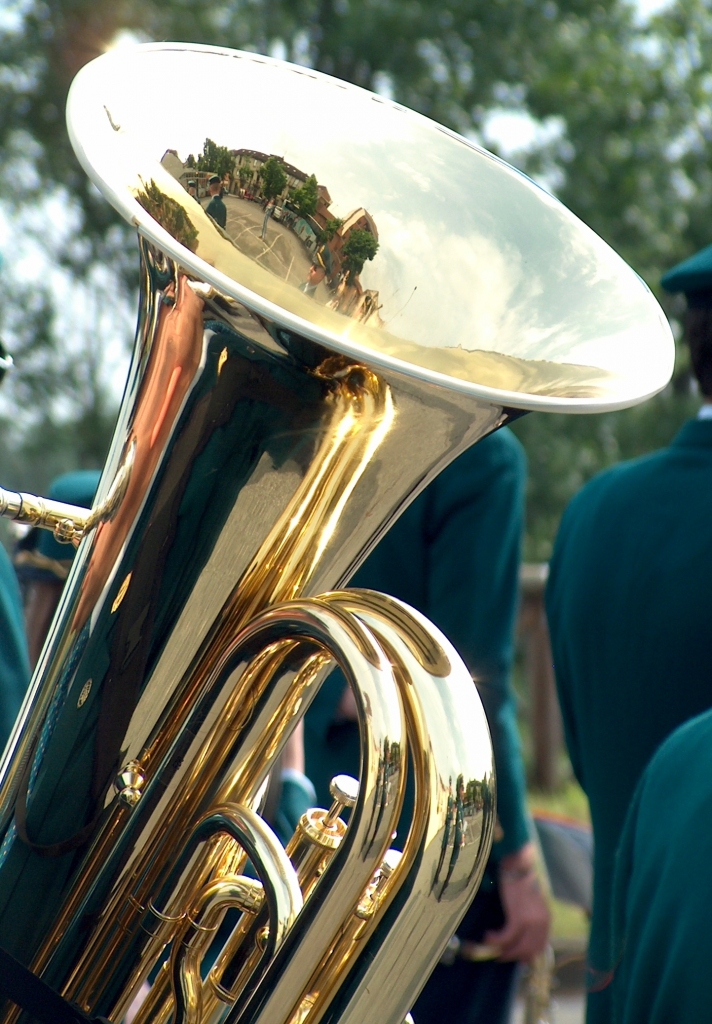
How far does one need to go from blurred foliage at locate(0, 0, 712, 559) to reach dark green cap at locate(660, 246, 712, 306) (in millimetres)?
6097

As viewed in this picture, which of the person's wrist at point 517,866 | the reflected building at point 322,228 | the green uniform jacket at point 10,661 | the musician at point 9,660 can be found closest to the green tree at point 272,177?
the reflected building at point 322,228

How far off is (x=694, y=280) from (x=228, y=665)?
1409 millimetres

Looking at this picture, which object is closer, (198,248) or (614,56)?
(198,248)

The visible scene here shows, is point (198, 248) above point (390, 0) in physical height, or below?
below

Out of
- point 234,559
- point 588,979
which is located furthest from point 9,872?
point 588,979

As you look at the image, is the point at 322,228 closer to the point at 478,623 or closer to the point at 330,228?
the point at 330,228

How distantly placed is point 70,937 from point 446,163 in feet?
3.01

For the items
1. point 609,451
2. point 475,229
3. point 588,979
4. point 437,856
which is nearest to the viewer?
point 437,856

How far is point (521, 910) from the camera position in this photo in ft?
7.49

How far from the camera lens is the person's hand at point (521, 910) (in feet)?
7.48

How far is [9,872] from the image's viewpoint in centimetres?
113

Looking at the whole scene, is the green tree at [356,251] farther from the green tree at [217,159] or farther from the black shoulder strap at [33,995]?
the black shoulder strap at [33,995]

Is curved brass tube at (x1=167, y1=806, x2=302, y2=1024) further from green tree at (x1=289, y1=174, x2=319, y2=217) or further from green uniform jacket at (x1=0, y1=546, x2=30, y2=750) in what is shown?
green tree at (x1=289, y1=174, x2=319, y2=217)

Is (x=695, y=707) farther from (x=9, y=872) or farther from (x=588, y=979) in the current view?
(x=9, y=872)
